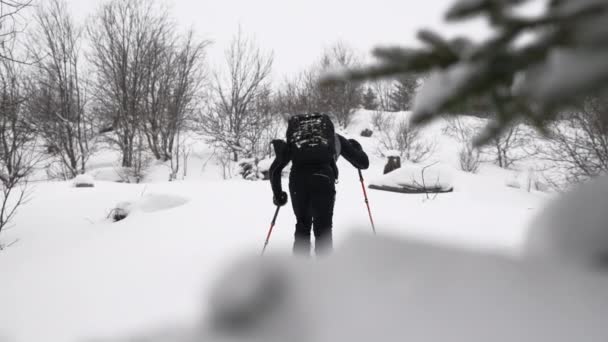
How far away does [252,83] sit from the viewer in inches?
711

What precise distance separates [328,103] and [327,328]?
71.0 feet

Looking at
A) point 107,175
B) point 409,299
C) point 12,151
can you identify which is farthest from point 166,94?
point 409,299

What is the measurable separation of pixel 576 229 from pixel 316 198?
2479 mm

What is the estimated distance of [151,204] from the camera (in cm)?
685

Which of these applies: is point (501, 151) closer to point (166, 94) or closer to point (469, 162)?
point (469, 162)

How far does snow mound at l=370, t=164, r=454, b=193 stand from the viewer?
836 cm

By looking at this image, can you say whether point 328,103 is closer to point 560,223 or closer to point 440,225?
point 440,225

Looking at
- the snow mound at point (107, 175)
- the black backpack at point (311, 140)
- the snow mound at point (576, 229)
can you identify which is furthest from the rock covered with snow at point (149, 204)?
the snow mound at point (107, 175)

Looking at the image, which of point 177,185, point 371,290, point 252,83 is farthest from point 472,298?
point 252,83

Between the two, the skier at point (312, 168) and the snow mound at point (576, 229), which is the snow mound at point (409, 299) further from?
the skier at point (312, 168)

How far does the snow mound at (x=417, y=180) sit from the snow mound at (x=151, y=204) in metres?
5.07

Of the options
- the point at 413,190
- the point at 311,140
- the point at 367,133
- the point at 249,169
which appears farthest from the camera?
→ the point at 367,133

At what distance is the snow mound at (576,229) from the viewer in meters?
0.72

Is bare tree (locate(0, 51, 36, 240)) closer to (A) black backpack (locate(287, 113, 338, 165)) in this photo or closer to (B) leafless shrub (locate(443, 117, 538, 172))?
(A) black backpack (locate(287, 113, 338, 165))
